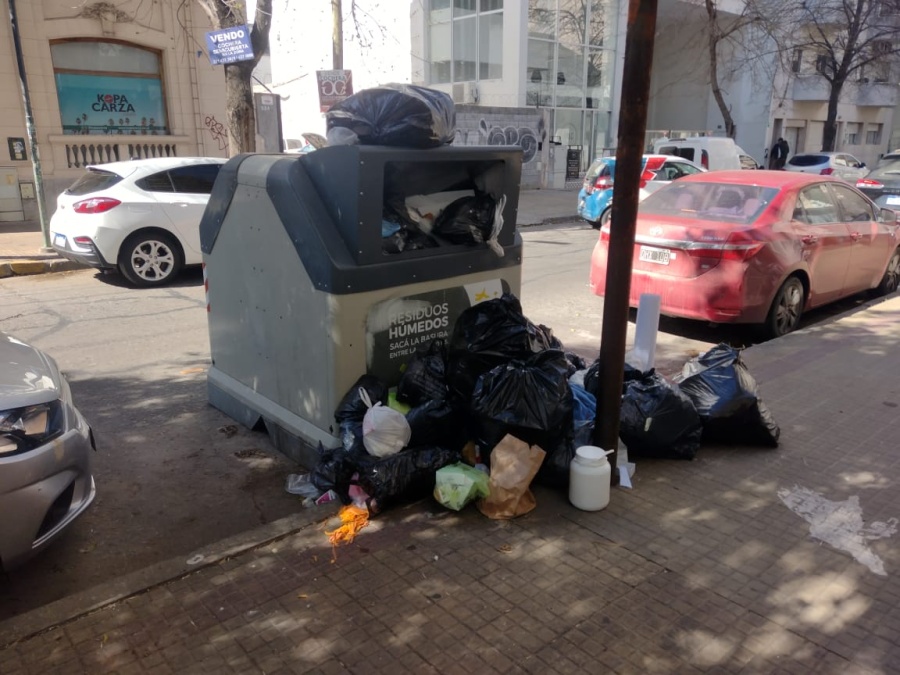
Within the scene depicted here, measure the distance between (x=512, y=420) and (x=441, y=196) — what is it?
1.51m

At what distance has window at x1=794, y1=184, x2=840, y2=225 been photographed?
7.18 m

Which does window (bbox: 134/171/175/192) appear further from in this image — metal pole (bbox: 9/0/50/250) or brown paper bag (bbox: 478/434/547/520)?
brown paper bag (bbox: 478/434/547/520)

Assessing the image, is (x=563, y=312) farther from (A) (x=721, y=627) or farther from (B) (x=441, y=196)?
(A) (x=721, y=627)

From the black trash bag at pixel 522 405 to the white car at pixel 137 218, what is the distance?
6.94m

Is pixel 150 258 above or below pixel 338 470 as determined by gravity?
above

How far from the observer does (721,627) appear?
2.84m

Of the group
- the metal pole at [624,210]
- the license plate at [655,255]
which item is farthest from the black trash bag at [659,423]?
the license plate at [655,255]

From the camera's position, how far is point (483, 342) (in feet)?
13.0

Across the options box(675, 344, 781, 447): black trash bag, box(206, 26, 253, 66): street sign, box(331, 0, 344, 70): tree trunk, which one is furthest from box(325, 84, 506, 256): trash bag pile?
box(331, 0, 344, 70): tree trunk

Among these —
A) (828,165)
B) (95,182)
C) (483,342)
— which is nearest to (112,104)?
(95,182)

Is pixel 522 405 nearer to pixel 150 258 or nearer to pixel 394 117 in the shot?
pixel 394 117

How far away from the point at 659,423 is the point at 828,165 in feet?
79.8

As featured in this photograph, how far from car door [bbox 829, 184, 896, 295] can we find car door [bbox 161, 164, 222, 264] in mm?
7669

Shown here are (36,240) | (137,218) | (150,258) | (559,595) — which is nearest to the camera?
(559,595)
